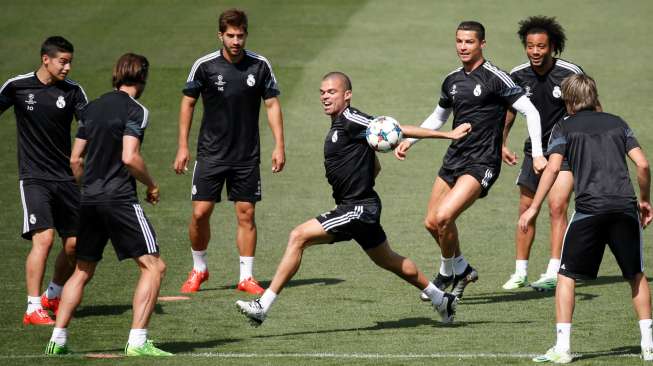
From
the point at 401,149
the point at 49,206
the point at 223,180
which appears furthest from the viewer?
the point at 223,180

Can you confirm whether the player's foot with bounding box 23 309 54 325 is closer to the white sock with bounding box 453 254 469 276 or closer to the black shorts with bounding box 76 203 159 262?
the black shorts with bounding box 76 203 159 262

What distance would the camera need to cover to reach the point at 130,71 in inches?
374

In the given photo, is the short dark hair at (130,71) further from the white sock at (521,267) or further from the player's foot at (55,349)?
the white sock at (521,267)

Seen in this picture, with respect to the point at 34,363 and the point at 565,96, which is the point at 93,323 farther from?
the point at 565,96

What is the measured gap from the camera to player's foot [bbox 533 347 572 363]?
8820mm

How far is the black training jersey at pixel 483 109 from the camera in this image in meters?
11.5

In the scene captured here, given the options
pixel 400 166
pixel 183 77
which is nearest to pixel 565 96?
pixel 400 166

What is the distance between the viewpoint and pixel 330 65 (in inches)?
970

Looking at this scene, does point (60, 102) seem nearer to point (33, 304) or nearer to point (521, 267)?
point (33, 304)

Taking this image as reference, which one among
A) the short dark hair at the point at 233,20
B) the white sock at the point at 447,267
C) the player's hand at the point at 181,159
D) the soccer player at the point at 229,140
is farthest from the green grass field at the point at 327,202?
the short dark hair at the point at 233,20

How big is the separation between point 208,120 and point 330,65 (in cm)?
1214

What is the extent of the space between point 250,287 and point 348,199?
232cm

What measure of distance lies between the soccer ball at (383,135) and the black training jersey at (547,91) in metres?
2.74

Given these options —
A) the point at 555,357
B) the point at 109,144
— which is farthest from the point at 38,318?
the point at 555,357
